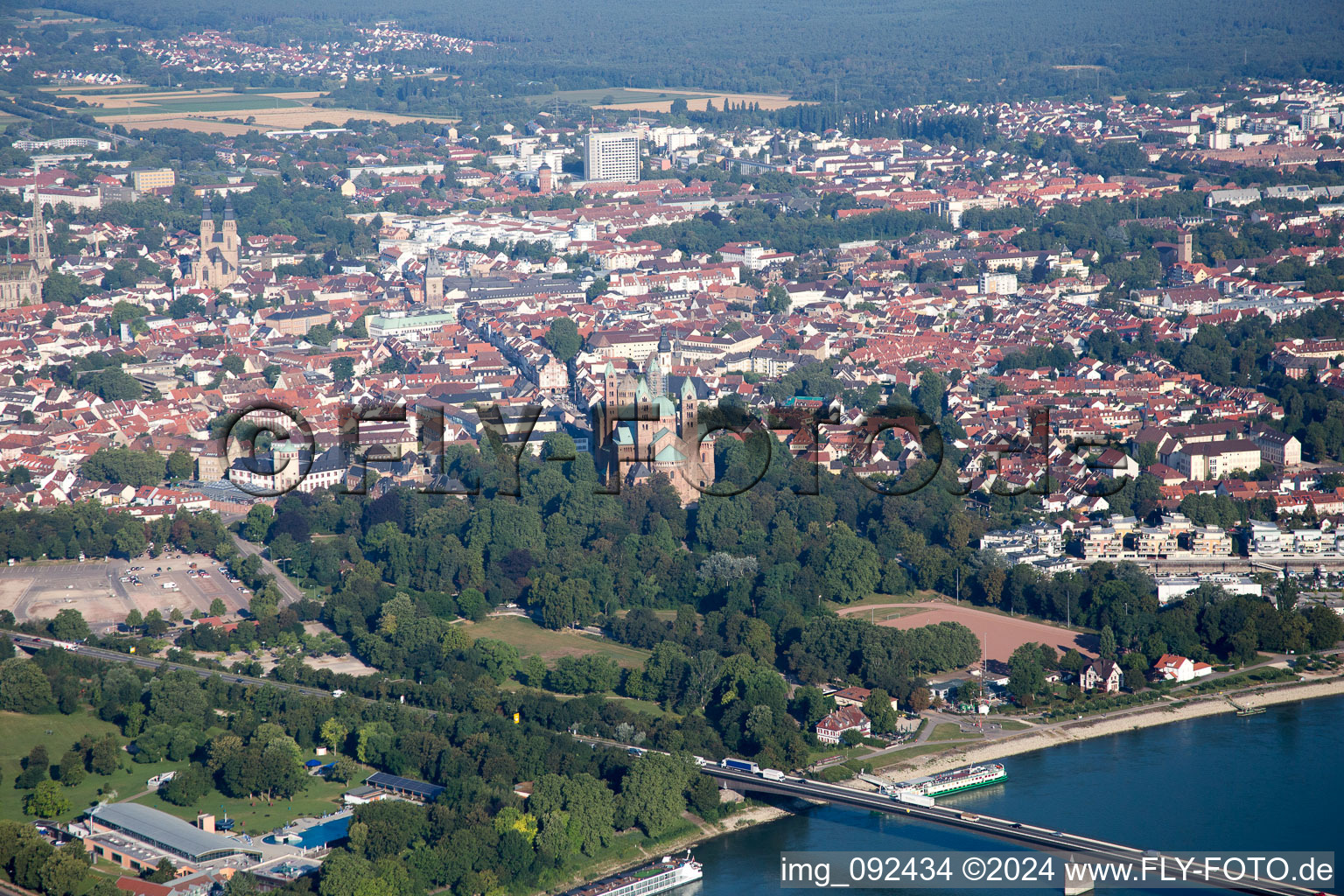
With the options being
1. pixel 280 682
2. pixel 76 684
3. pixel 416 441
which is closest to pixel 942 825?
pixel 280 682

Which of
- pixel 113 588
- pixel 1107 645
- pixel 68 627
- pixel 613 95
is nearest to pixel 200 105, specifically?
pixel 613 95

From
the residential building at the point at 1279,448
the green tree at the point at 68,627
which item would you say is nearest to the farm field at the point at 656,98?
the residential building at the point at 1279,448

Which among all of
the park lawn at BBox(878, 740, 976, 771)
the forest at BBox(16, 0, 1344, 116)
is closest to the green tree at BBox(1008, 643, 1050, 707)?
the park lawn at BBox(878, 740, 976, 771)

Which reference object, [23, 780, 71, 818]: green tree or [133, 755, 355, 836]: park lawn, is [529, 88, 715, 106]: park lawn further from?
[23, 780, 71, 818]: green tree

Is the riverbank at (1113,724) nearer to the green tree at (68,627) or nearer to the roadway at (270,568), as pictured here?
the roadway at (270,568)

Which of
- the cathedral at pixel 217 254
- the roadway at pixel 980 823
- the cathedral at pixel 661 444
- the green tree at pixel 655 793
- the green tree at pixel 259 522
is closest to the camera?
the roadway at pixel 980 823
